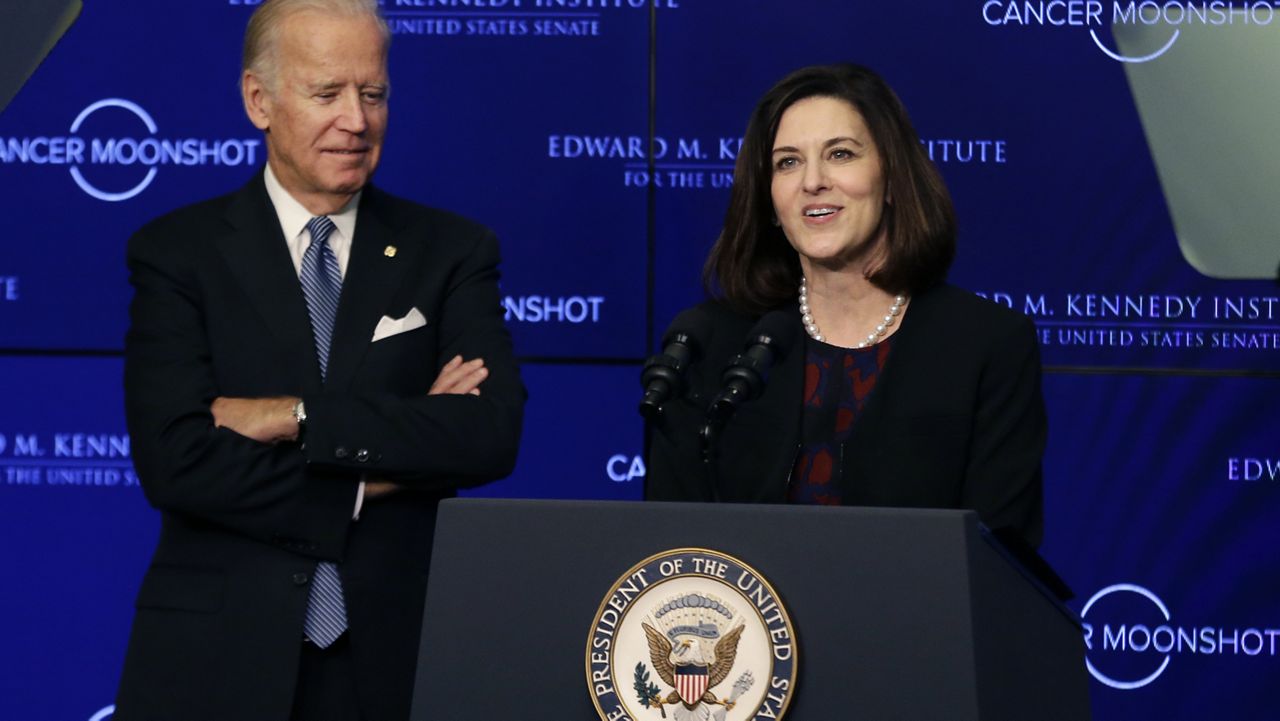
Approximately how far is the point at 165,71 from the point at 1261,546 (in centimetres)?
316

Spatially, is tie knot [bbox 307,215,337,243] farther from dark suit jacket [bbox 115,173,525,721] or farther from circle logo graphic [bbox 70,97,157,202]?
circle logo graphic [bbox 70,97,157,202]

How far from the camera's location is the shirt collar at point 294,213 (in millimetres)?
2896

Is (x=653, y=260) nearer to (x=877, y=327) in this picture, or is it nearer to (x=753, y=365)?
(x=877, y=327)

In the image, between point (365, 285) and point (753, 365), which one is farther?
point (365, 285)

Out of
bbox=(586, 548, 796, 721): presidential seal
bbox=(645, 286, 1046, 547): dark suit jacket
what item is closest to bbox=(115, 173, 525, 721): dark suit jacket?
bbox=(645, 286, 1046, 547): dark suit jacket

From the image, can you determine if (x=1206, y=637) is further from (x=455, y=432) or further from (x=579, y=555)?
(x=579, y=555)

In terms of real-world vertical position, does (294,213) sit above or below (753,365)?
above

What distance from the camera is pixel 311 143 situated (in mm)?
2885

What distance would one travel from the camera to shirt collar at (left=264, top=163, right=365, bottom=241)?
9.50 ft

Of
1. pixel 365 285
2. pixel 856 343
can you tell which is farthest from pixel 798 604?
pixel 365 285

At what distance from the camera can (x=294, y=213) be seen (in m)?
2.91

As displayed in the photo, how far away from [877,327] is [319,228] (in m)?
1.07

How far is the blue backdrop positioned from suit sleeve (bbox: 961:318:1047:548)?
147 centimetres

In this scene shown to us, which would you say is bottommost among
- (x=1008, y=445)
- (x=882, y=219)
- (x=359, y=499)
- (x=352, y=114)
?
(x=359, y=499)
